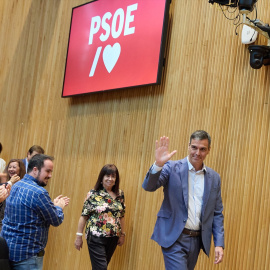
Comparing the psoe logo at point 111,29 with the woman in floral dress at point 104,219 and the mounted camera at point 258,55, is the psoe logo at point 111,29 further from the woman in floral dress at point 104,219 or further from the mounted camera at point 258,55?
the mounted camera at point 258,55

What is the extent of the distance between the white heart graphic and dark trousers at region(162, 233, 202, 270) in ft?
10.5

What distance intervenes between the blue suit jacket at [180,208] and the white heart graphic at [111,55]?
9.07 feet

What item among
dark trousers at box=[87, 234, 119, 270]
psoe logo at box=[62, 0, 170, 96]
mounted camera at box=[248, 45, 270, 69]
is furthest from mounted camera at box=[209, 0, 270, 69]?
dark trousers at box=[87, 234, 119, 270]

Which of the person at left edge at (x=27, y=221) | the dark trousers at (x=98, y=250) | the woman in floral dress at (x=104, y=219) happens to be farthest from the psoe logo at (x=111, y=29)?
the person at left edge at (x=27, y=221)

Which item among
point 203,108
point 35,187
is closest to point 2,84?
point 203,108

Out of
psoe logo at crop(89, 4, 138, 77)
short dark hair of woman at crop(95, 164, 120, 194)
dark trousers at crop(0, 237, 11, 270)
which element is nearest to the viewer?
dark trousers at crop(0, 237, 11, 270)

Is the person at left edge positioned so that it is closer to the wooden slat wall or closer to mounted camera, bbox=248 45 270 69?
the wooden slat wall

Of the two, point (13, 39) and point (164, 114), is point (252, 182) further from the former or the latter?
point (13, 39)

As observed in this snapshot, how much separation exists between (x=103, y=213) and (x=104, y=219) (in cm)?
7

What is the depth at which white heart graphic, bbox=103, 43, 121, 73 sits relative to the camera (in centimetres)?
667

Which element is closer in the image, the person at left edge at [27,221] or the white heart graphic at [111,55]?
the person at left edge at [27,221]

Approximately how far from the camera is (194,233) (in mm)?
4117

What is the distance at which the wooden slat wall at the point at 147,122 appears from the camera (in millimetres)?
4863

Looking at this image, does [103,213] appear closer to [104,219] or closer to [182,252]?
[104,219]
